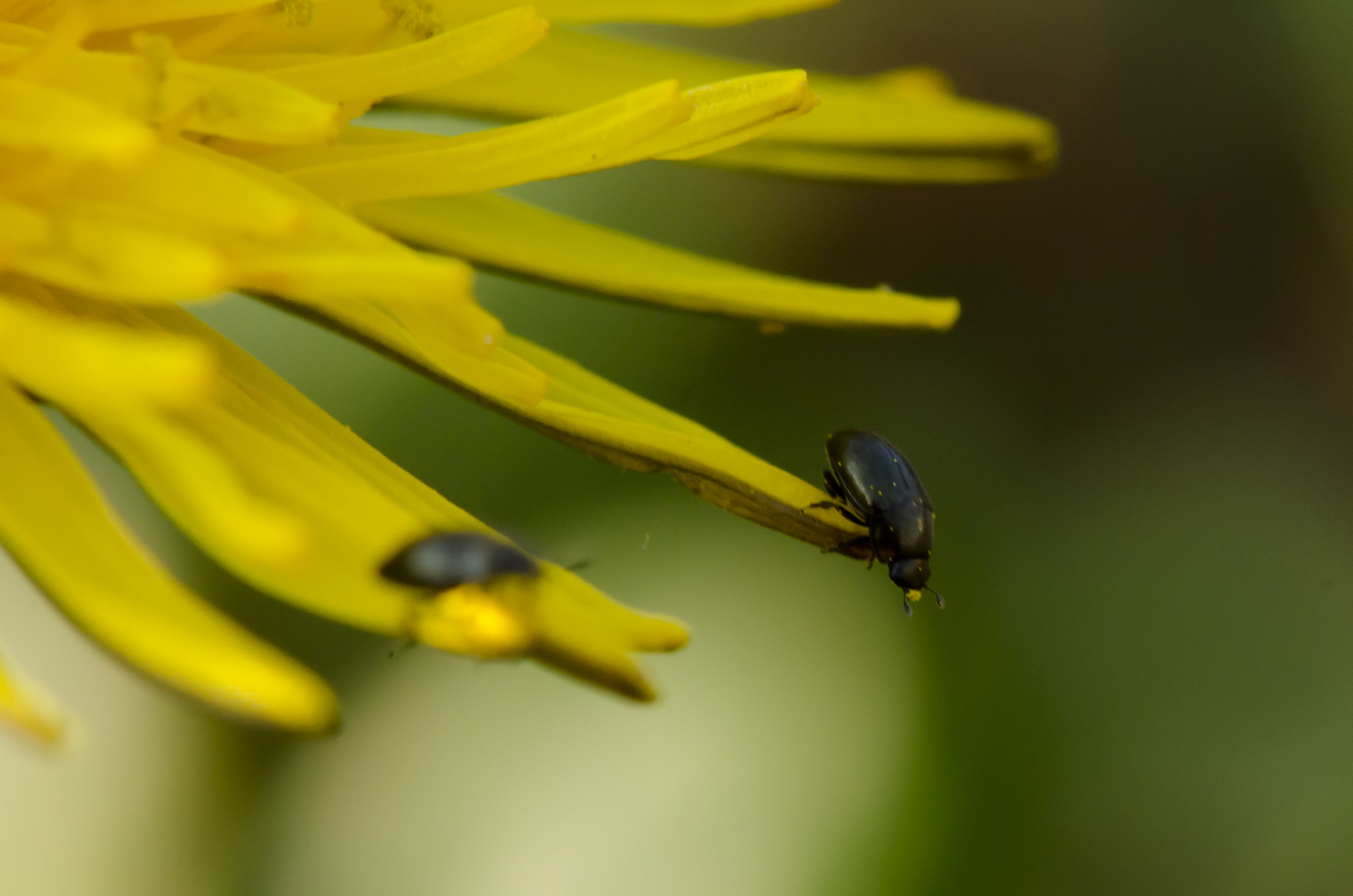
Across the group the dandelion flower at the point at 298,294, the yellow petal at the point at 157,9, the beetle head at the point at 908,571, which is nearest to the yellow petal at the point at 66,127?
the dandelion flower at the point at 298,294

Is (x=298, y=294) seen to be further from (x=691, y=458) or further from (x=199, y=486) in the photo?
(x=691, y=458)

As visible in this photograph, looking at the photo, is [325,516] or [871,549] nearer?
[325,516]

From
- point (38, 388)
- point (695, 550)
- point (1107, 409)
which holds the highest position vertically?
point (38, 388)

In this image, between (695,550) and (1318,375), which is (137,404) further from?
(1318,375)

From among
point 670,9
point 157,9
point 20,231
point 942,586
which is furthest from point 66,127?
point 942,586

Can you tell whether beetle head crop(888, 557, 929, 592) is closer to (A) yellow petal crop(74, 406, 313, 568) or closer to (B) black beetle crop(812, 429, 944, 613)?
(B) black beetle crop(812, 429, 944, 613)

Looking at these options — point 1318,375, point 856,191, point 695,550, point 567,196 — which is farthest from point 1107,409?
point 567,196

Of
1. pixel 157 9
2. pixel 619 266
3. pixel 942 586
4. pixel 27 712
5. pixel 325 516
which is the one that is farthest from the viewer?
pixel 942 586
